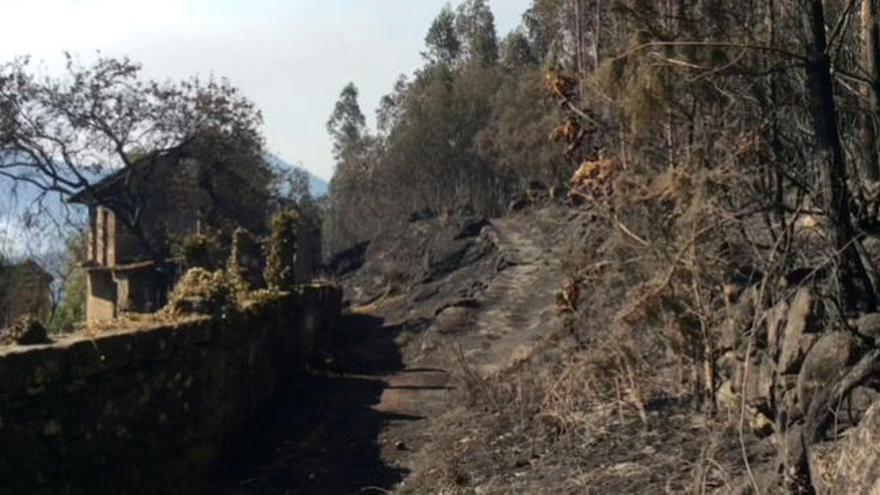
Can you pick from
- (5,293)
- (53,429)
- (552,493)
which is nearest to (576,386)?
(552,493)

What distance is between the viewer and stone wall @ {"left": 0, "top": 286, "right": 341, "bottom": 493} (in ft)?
23.6

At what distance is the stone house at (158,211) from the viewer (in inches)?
1196

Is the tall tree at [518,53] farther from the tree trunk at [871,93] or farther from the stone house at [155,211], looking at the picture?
the tree trunk at [871,93]

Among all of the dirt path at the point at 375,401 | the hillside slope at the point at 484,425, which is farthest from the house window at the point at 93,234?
the hillside slope at the point at 484,425

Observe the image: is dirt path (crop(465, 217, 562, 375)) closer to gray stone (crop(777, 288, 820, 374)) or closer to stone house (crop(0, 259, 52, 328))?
gray stone (crop(777, 288, 820, 374))

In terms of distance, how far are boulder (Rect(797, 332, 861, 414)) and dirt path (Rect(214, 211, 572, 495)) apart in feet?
13.0

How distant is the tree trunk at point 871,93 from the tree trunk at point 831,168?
1.94 ft

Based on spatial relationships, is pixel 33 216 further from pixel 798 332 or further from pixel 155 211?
pixel 798 332

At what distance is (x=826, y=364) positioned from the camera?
629 centimetres

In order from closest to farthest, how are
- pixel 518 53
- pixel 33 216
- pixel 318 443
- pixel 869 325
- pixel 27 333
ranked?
1. pixel 869 325
2. pixel 27 333
3. pixel 318 443
4. pixel 33 216
5. pixel 518 53

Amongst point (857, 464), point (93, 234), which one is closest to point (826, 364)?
point (857, 464)

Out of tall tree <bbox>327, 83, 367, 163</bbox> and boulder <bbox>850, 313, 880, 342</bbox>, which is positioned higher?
tall tree <bbox>327, 83, 367, 163</bbox>

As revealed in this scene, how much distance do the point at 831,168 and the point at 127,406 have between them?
5.15 metres

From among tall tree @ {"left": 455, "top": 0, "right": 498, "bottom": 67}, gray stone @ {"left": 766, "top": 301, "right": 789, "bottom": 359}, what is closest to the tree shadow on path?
gray stone @ {"left": 766, "top": 301, "right": 789, "bottom": 359}
